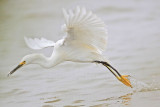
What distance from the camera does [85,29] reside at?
600 cm

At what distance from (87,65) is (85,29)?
273cm

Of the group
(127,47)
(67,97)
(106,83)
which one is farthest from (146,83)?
(127,47)

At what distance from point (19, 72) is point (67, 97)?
2.11 metres

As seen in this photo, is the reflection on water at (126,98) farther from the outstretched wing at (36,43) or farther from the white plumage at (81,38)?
the outstretched wing at (36,43)

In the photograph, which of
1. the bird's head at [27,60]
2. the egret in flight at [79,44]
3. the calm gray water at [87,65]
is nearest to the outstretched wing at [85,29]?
the egret in flight at [79,44]

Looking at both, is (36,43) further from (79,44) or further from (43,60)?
(79,44)

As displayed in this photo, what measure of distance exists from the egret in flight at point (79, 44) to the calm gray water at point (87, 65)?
0.55 metres

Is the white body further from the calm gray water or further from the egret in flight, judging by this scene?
the calm gray water

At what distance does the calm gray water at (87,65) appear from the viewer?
21.6ft

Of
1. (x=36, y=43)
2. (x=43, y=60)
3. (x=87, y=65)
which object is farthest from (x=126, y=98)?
(x=87, y=65)

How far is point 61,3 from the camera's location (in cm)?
1380

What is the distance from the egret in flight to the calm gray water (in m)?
0.55

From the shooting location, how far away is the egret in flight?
5832mm

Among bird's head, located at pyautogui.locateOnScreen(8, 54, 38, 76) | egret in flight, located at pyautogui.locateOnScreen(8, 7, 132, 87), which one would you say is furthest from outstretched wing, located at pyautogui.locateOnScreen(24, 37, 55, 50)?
bird's head, located at pyautogui.locateOnScreen(8, 54, 38, 76)
